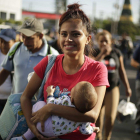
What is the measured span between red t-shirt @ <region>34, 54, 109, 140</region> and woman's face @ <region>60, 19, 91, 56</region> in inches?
6.6

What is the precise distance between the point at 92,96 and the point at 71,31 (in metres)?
0.63

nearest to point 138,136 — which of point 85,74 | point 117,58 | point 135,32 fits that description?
point 117,58

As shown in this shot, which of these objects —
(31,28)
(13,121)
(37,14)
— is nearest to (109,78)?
(31,28)

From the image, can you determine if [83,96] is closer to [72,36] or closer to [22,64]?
[72,36]

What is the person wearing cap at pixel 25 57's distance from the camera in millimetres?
3368

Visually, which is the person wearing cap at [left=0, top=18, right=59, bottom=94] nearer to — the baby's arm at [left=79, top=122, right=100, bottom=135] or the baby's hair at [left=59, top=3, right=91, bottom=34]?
the baby's hair at [left=59, top=3, right=91, bottom=34]

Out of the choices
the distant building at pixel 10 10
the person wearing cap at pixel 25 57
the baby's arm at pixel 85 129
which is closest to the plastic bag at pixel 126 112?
the person wearing cap at pixel 25 57

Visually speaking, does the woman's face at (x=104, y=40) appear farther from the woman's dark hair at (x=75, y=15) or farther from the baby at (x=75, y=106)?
the baby at (x=75, y=106)

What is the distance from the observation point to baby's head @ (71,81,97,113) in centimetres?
209

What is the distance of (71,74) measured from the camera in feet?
7.69

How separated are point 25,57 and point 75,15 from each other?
133 cm

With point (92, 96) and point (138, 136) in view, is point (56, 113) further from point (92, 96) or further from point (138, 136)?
point (138, 136)

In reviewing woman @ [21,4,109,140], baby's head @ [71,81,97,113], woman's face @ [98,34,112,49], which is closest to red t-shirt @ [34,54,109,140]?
woman @ [21,4,109,140]

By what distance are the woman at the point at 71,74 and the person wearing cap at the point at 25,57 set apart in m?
0.94
